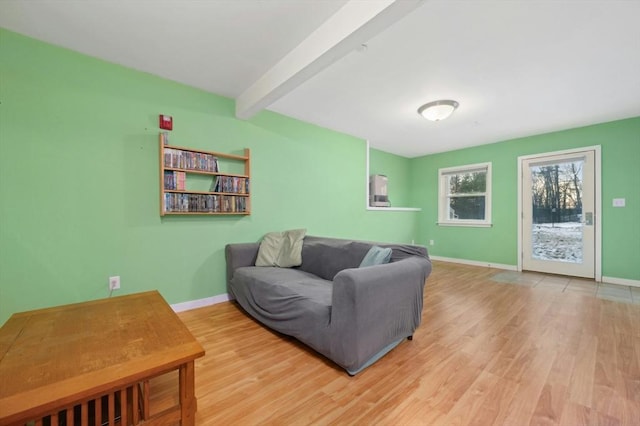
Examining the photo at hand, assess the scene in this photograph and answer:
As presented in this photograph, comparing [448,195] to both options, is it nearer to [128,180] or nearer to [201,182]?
[201,182]

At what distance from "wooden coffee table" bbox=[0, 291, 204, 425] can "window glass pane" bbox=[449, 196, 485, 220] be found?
5.56 m

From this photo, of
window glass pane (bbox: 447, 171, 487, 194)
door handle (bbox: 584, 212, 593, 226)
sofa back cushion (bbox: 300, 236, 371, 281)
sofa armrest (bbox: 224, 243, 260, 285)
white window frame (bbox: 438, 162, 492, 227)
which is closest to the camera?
sofa back cushion (bbox: 300, 236, 371, 281)

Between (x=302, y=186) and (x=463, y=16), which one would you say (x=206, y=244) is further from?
(x=463, y=16)

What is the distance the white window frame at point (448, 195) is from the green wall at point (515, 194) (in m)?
0.09

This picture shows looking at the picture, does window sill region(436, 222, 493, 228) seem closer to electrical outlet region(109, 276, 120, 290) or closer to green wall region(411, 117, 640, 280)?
green wall region(411, 117, 640, 280)

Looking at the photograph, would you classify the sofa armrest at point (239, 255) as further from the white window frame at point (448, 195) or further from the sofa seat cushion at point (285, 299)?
the white window frame at point (448, 195)

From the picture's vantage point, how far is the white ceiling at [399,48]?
1.74 meters

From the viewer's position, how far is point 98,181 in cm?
229

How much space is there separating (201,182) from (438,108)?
9.52ft

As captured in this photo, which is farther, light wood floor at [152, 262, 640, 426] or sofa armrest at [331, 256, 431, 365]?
sofa armrest at [331, 256, 431, 365]

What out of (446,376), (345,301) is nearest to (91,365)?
(345,301)

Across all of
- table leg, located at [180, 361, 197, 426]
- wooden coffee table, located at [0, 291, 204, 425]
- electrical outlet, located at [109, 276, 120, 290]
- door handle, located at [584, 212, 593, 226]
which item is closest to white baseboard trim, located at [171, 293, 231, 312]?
electrical outlet, located at [109, 276, 120, 290]

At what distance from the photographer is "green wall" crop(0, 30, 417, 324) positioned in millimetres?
1984

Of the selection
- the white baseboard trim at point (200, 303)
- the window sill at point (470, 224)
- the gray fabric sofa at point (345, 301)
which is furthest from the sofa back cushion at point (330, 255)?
the window sill at point (470, 224)
